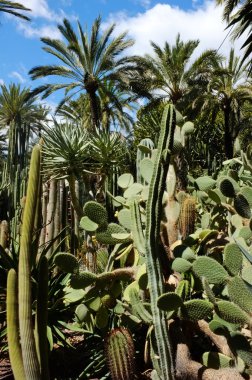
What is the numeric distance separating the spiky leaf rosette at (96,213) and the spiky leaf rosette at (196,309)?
90 cm

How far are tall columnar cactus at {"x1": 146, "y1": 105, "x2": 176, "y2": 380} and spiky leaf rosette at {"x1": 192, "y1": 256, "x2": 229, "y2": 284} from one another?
0.78 feet

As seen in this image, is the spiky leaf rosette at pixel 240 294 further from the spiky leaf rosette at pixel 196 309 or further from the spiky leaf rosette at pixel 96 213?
the spiky leaf rosette at pixel 96 213

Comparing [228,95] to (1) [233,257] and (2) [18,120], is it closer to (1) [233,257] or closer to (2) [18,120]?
(2) [18,120]

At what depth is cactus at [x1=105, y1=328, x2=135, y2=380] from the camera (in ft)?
8.41

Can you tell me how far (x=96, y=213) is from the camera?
3.12m

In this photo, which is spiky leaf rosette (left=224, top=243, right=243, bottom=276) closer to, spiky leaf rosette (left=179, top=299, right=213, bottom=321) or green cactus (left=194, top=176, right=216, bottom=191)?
spiky leaf rosette (left=179, top=299, right=213, bottom=321)

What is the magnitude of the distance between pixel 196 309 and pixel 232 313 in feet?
0.80

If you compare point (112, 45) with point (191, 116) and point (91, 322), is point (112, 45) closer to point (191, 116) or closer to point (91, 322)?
point (191, 116)

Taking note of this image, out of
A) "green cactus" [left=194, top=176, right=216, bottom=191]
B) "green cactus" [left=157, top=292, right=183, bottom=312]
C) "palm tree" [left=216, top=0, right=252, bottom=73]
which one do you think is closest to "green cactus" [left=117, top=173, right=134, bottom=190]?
"green cactus" [left=194, top=176, right=216, bottom=191]

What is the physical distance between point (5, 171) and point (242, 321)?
17898 mm

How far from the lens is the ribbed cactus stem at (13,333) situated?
2.70 meters

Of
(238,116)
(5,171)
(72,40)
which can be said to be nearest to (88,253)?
(72,40)

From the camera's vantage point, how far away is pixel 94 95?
17.1 metres

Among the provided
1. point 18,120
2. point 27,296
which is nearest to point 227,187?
point 27,296
